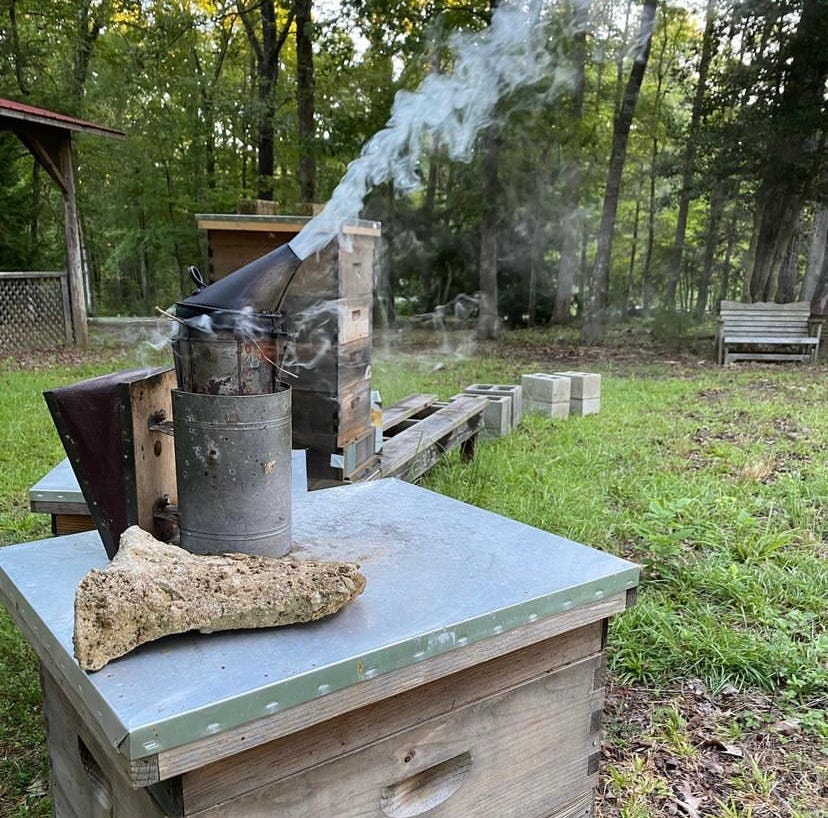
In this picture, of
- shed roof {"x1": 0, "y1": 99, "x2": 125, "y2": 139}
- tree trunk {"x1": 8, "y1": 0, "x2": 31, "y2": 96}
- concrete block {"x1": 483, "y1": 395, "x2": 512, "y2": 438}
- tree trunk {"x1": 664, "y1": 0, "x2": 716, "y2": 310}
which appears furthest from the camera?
tree trunk {"x1": 8, "y1": 0, "x2": 31, "y2": 96}

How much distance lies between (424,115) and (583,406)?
419 cm

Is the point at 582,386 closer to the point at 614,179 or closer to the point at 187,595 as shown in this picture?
the point at 187,595

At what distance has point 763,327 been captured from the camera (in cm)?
1015

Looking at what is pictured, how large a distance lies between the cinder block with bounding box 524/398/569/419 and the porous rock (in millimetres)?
4991

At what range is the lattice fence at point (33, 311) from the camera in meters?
9.38

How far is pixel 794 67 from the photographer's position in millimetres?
9852

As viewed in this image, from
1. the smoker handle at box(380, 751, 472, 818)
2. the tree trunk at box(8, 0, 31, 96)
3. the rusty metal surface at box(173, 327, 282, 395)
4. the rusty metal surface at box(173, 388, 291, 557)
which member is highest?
the tree trunk at box(8, 0, 31, 96)

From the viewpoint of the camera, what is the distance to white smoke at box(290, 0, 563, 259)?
1.67 meters

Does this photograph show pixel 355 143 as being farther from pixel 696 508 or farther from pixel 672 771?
pixel 672 771

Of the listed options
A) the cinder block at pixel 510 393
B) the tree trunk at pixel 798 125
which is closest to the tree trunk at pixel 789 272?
the tree trunk at pixel 798 125

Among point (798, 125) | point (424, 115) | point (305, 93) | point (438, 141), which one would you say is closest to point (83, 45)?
point (305, 93)

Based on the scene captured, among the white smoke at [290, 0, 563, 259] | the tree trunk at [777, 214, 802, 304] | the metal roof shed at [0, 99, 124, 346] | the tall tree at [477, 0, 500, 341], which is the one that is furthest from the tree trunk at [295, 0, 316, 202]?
the tree trunk at [777, 214, 802, 304]

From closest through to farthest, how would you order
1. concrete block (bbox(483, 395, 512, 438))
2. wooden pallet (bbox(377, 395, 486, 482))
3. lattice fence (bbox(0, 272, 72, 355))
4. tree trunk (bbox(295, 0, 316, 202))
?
wooden pallet (bbox(377, 395, 486, 482))
concrete block (bbox(483, 395, 512, 438))
lattice fence (bbox(0, 272, 72, 355))
tree trunk (bbox(295, 0, 316, 202))

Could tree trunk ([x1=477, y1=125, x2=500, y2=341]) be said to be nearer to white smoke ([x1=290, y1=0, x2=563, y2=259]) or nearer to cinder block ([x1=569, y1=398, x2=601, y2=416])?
cinder block ([x1=569, y1=398, x2=601, y2=416])
